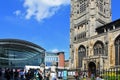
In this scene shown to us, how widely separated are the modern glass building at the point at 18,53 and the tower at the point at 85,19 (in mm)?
12977

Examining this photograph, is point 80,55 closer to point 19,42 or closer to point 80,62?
point 80,62

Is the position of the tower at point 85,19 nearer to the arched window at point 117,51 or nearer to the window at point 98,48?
the window at point 98,48

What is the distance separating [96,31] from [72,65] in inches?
456

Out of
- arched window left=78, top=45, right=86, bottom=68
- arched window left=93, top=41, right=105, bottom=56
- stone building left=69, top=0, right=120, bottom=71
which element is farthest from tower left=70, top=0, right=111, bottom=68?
arched window left=93, top=41, right=105, bottom=56

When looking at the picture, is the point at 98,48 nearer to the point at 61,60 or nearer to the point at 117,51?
the point at 117,51

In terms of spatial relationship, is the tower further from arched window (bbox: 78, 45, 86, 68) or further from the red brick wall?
the red brick wall

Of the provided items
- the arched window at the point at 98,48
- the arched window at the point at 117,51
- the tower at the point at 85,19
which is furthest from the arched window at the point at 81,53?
the arched window at the point at 117,51

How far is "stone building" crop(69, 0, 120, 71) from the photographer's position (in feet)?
225

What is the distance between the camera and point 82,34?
90750 mm

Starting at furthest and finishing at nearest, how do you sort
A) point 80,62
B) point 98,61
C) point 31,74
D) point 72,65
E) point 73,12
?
1. point 73,12
2. point 72,65
3. point 80,62
4. point 98,61
5. point 31,74

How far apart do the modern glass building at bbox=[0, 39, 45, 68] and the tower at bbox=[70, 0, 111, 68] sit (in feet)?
42.6

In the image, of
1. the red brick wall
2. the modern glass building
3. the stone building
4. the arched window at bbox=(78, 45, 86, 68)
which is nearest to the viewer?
the stone building

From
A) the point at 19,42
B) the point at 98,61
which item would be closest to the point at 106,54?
the point at 98,61

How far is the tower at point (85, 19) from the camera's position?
86800mm
